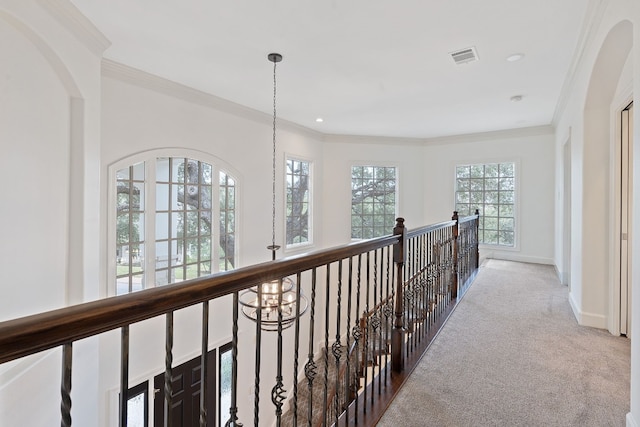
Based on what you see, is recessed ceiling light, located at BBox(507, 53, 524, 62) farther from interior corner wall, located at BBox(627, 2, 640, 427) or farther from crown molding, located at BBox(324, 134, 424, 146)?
crown molding, located at BBox(324, 134, 424, 146)

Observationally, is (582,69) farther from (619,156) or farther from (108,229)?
(108,229)

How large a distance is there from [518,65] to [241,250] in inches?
165

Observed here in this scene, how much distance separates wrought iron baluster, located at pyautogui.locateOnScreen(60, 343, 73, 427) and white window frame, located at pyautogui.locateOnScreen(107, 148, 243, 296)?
3.10m

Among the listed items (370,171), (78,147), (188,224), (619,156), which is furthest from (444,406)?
(370,171)

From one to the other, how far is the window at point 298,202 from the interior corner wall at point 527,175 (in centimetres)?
329

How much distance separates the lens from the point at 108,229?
131 inches

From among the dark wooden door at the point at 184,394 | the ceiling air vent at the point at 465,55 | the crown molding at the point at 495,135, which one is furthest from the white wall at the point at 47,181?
the crown molding at the point at 495,135

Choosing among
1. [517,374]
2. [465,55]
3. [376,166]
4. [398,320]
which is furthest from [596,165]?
[376,166]

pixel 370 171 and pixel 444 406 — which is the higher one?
pixel 370 171

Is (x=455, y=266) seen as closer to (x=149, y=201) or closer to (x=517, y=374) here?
(x=517, y=374)

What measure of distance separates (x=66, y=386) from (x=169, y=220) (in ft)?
11.7

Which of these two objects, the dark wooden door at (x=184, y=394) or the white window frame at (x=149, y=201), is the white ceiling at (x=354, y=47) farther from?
the dark wooden door at (x=184, y=394)

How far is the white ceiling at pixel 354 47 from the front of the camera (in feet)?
8.02

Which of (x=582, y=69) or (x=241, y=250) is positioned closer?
(x=582, y=69)
